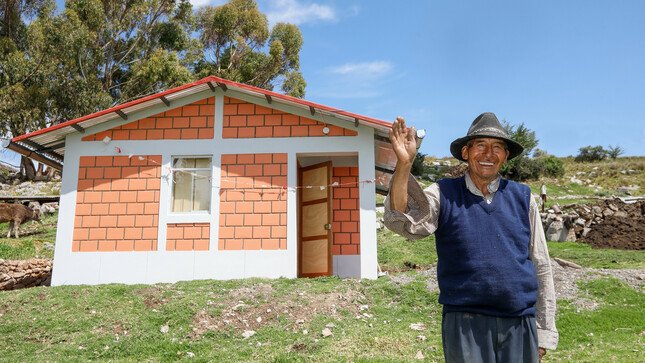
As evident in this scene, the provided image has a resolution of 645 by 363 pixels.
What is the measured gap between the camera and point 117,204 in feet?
35.1

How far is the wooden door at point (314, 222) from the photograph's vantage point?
36.6 feet

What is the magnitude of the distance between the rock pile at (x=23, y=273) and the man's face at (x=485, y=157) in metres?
11.1

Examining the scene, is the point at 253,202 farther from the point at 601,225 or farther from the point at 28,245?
the point at 601,225

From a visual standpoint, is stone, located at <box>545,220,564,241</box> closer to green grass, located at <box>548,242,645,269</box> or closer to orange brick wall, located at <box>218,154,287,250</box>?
green grass, located at <box>548,242,645,269</box>

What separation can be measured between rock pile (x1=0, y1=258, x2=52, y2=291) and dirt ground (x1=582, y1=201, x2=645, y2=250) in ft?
53.0

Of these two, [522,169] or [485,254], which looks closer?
[485,254]

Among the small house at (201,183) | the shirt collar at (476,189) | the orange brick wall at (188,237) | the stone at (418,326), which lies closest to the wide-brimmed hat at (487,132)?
the shirt collar at (476,189)

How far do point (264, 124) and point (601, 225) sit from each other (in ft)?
45.2

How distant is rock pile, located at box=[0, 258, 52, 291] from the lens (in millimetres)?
10969

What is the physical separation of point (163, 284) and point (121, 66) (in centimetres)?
2469

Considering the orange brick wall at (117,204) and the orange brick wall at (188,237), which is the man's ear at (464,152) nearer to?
the orange brick wall at (188,237)

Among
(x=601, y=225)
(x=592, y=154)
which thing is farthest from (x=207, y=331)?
(x=592, y=154)

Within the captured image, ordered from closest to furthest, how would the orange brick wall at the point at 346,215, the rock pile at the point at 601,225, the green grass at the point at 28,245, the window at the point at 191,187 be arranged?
the window at the point at 191,187 < the orange brick wall at the point at 346,215 < the green grass at the point at 28,245 < the rock pile at the point at 601,225

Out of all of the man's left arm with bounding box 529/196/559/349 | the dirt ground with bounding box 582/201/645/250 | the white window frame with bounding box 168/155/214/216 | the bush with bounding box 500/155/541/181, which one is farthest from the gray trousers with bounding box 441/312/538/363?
the bush with bounding box 500/155/541/181
